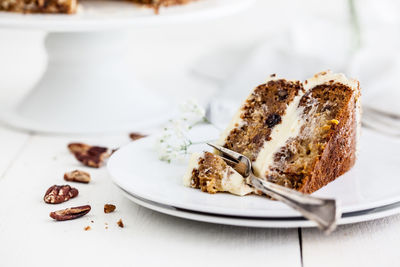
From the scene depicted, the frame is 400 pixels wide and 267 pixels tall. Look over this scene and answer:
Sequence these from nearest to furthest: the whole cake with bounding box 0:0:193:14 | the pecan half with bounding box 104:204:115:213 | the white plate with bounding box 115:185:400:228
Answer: the white plate with bounding box 115:185:400:228, the pecan half with bounding box 104:204:115:213, the whole cake with bounding box 0:0:193:14

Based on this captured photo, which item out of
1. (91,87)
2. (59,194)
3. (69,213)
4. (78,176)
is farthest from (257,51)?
(69,213)

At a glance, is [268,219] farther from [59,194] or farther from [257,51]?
[257,51]

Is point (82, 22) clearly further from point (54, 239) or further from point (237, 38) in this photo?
point (237, 38)

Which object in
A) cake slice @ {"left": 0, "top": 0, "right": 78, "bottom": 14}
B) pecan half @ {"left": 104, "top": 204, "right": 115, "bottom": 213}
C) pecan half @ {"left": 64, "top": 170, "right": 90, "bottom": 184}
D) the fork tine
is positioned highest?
cake slice @ {"left": 0, "top": 0, "right": 78, "bottom": 14}

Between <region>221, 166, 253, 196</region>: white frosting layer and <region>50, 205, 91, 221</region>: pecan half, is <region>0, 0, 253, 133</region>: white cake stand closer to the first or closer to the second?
<region>50, 205, 91, 221</region>: pecan half

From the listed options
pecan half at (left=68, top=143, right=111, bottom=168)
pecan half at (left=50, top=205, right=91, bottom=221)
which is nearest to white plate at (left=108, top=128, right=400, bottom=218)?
pecan half at (left=50, top=205, right=91, bottom=221)

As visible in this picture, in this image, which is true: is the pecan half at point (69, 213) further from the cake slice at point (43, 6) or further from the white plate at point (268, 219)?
the cake slice at point (43, 6)

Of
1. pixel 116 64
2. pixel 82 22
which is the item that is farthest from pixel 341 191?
pixel 116 64
